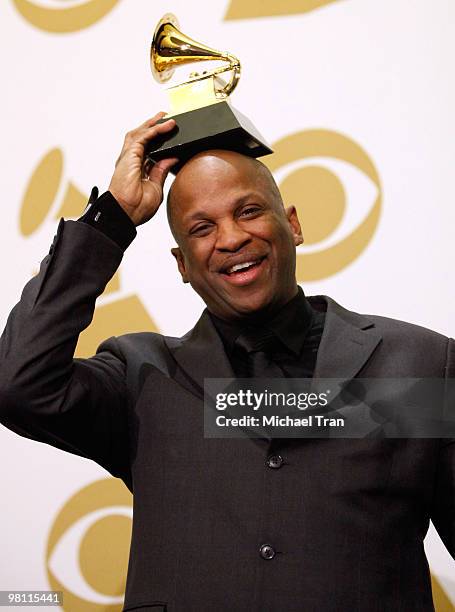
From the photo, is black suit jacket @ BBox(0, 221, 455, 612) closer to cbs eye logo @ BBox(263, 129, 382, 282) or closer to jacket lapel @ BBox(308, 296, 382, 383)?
jacket lapel @ BBox(308, 296, 382, 383)

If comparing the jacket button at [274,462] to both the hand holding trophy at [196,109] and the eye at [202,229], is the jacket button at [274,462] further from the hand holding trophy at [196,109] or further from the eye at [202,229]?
the hand holding trophy at [196,109]

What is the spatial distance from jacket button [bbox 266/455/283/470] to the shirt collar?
23 cm

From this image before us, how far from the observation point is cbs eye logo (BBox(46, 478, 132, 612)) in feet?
7.22

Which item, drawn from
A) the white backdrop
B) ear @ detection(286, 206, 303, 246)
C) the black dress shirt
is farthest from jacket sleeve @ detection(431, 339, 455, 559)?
the white backdrop

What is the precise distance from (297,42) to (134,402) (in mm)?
1046

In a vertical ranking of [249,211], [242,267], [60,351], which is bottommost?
[60,351]

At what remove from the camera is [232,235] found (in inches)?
62.8

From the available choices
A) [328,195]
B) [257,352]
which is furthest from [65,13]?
[257,352]

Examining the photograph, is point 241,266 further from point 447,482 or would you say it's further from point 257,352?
point 447,482

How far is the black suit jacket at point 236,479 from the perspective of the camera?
1473mm

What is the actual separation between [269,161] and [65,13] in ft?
2.26

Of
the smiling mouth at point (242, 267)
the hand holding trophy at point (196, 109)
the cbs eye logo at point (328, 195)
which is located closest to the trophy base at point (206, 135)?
the hand holding trophy at point (196, 109)

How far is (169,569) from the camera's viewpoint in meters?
1.53

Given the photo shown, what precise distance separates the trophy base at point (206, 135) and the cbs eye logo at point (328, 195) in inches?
18.9
